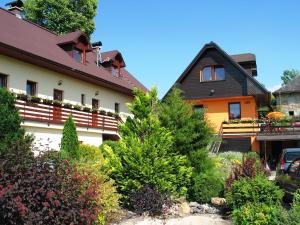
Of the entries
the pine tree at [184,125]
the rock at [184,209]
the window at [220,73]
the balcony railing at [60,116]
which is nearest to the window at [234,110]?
the window at [220,73]

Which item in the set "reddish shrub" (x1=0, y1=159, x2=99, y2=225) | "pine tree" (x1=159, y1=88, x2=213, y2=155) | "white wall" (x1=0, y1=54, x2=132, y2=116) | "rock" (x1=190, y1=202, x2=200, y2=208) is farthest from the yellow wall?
"reddish shrub" (x1=0, y1=159, x2=99, y2=225)

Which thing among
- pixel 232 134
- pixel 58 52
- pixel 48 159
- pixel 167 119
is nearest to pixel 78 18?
pixel 58 52

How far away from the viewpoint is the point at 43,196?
6730mm

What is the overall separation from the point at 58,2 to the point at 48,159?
30.7 meters

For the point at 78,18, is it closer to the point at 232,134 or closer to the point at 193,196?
the point at 232,134

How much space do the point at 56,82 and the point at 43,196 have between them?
15171mm

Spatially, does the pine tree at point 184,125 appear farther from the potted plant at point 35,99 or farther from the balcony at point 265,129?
the balcony at point 265,129

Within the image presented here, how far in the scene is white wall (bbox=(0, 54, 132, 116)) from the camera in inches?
708

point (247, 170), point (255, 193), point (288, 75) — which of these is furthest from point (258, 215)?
point (288, 75)

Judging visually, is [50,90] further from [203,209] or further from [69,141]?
[203,209]

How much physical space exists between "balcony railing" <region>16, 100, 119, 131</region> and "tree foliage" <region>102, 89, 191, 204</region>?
14.3 ft

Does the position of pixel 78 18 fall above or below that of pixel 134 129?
above

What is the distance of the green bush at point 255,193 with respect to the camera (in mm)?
8930

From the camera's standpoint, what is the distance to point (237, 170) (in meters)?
10.6
